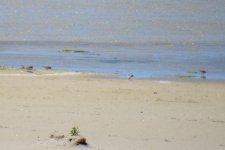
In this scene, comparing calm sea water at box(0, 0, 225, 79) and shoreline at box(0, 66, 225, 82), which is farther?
calm sea water at box(0, 0, 225, 79)

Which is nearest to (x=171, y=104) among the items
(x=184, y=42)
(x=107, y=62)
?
(x=107, y=62)

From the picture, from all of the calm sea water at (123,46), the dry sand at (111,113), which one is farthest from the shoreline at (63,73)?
the calm sea water at (123,46)

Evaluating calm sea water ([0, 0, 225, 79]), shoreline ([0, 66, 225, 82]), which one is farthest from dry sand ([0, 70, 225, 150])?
calm sea water ([0, 0, 225, 79])

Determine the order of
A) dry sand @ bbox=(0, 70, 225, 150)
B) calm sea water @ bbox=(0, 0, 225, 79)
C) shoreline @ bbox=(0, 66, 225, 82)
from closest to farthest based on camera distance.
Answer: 1. dry sand @ bbox=(0, 70, 225, 150)
2. shoreline @ bbox=(0, 66, 225, 82)
3. calm sea water @ bbox=(0, 0, 225, 79)

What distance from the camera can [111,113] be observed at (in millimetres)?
11383

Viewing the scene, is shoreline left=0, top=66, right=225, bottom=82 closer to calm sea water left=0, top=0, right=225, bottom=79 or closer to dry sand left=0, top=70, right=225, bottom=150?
dry sand left=0, top=70, right=225, bottom=150

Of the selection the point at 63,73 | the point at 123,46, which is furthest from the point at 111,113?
the point at 123,46

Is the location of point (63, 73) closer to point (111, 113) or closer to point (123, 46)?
point (111, 113)

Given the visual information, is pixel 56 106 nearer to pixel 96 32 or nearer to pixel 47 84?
pixel 47 84

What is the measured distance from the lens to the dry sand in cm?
897

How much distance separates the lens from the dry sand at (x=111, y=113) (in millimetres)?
8969

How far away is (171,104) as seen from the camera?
13.3 meters

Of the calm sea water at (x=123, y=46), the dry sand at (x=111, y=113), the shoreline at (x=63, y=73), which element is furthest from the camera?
the calm sea water at (x=123, y=46)

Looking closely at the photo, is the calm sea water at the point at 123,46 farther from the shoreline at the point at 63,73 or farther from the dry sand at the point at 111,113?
the dry sand at the point at 111,113
